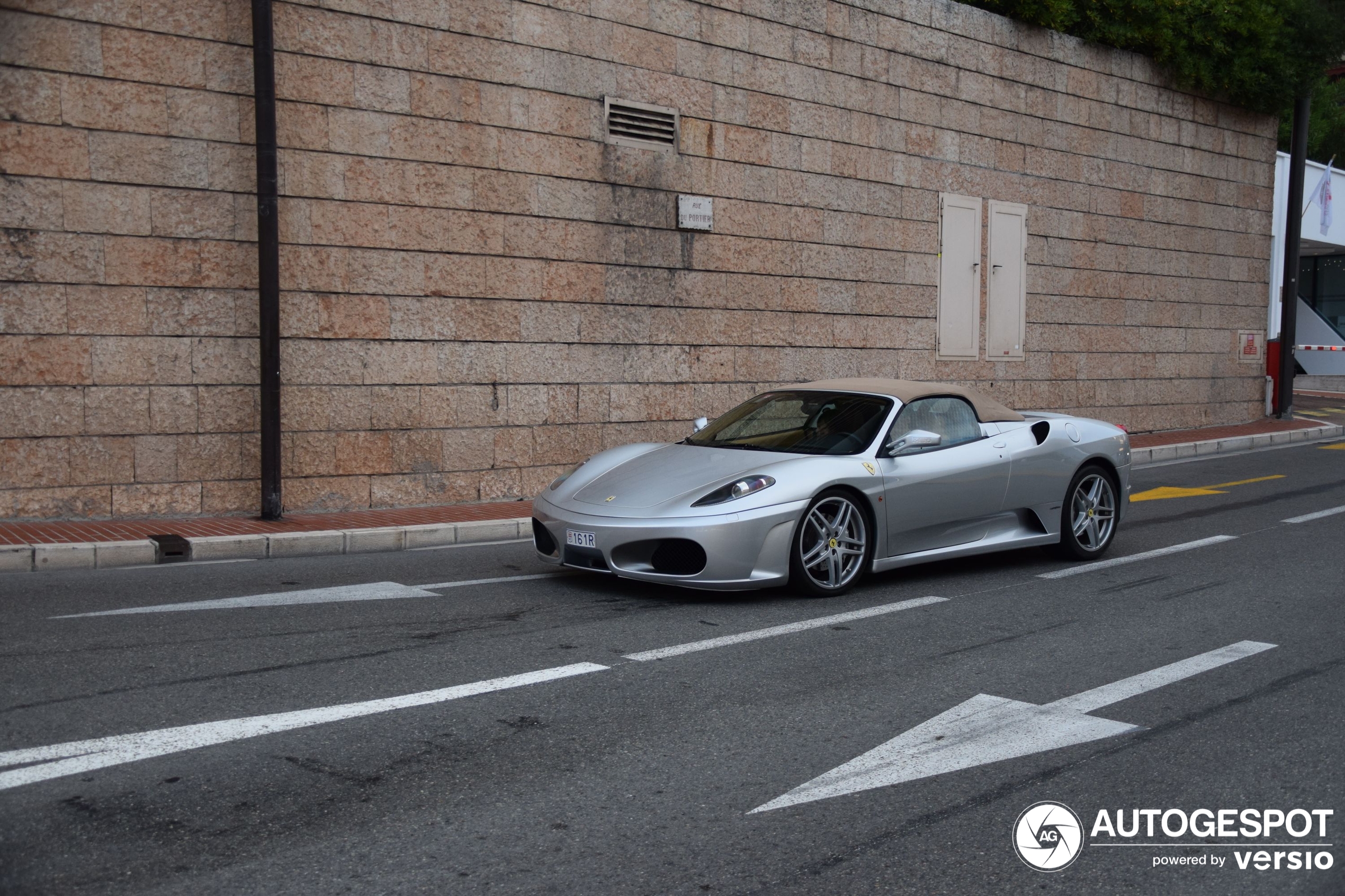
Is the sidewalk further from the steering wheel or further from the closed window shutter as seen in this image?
the closed window shutter

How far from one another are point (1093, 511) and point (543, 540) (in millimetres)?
3938

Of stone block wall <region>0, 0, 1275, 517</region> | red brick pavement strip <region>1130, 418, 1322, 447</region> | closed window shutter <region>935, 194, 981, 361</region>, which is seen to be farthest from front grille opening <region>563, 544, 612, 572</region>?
red brick pavement strip <region>1130, 418, 1322, 447</region>

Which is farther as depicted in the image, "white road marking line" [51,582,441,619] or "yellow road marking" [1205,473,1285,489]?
"yellow road marking" [1205,473,1285,489]

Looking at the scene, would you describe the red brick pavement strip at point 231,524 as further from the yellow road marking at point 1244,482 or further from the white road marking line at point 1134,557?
the yellow road marking at point 1244,482

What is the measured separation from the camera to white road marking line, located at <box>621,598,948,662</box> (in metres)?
5.67

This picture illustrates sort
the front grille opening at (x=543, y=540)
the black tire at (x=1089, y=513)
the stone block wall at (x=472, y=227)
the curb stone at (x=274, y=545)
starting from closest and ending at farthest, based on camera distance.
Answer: the front grille opening at (x=543, y=540)
the curb stone at (x=274, y=545)
the black tire at (x=1089, y=513)
the stone block wall at (x=472, y=227)

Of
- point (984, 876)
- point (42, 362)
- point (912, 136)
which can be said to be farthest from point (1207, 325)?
point (984, 876)

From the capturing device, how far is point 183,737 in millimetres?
4277

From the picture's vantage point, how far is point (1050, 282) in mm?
17688

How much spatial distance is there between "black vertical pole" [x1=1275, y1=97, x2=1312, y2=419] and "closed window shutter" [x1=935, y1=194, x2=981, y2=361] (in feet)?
26.3

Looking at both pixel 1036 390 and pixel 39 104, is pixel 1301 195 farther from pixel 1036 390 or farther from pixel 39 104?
pixel 39 104

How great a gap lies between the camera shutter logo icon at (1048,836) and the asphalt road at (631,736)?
0.05 m

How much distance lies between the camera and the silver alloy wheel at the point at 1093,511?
28.1 ft

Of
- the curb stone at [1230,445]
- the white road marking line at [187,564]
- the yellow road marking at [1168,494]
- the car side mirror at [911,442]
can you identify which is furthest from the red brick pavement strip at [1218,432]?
the white road marking line at [187,564]
